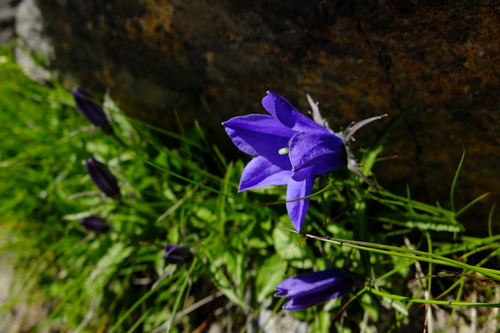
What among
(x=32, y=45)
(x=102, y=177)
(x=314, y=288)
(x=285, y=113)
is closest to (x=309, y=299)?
(x=314, y=288)

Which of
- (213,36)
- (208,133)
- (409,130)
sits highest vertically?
(213,36)

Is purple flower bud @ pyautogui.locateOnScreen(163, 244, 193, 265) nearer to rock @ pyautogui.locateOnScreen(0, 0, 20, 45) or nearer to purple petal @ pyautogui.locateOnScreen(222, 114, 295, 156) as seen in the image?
purple petal @ pyautogui.locateOnScreen(222, 114, 295, 156)

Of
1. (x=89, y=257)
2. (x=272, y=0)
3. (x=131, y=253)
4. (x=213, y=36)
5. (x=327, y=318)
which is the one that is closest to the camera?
(x=272, y=0)

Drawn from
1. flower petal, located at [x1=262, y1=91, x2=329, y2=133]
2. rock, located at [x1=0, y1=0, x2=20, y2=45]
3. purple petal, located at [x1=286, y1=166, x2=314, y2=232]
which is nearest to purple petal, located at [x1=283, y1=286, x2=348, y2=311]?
purple petal, located at [x1=286, y1=166, x2=314, y2=232]

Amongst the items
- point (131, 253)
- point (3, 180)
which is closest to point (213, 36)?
point (131, 253)

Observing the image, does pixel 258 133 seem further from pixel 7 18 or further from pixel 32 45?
pixel 7 18

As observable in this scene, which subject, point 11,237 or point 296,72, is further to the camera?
point 11,237

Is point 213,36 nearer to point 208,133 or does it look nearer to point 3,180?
point 208,133
